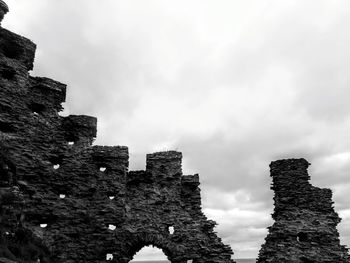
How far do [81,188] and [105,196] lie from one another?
149 centimetres

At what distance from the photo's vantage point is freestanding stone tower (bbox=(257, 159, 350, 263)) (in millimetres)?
19969

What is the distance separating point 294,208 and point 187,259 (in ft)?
24.5

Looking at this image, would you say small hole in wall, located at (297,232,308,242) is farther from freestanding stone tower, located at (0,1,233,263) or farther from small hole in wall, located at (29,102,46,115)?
small hole in wall, located at (29,102,46,115)

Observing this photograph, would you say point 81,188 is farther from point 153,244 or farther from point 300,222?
point 300,222

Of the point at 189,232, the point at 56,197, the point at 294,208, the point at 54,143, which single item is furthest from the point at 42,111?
the point at 294,208

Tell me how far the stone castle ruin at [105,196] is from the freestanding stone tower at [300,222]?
58 millimetres

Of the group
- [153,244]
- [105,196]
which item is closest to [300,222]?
[153,244]

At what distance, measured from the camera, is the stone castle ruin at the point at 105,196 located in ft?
61.1

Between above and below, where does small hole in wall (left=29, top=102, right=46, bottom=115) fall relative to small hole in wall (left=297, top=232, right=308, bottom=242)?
above

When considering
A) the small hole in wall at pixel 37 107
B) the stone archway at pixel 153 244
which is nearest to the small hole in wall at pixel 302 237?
the stone archway at pixel 153 244

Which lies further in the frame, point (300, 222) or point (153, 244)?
point (300, 222)

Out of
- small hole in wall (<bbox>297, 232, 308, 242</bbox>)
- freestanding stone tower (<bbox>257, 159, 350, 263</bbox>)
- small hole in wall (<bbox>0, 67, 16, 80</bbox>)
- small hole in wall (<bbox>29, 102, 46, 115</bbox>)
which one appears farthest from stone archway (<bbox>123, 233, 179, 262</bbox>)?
small hole in wall (<bbox>0, 67, 16, 80</bbox>)

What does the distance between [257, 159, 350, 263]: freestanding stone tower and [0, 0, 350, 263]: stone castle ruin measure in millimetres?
58

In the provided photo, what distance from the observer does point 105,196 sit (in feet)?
66.7
